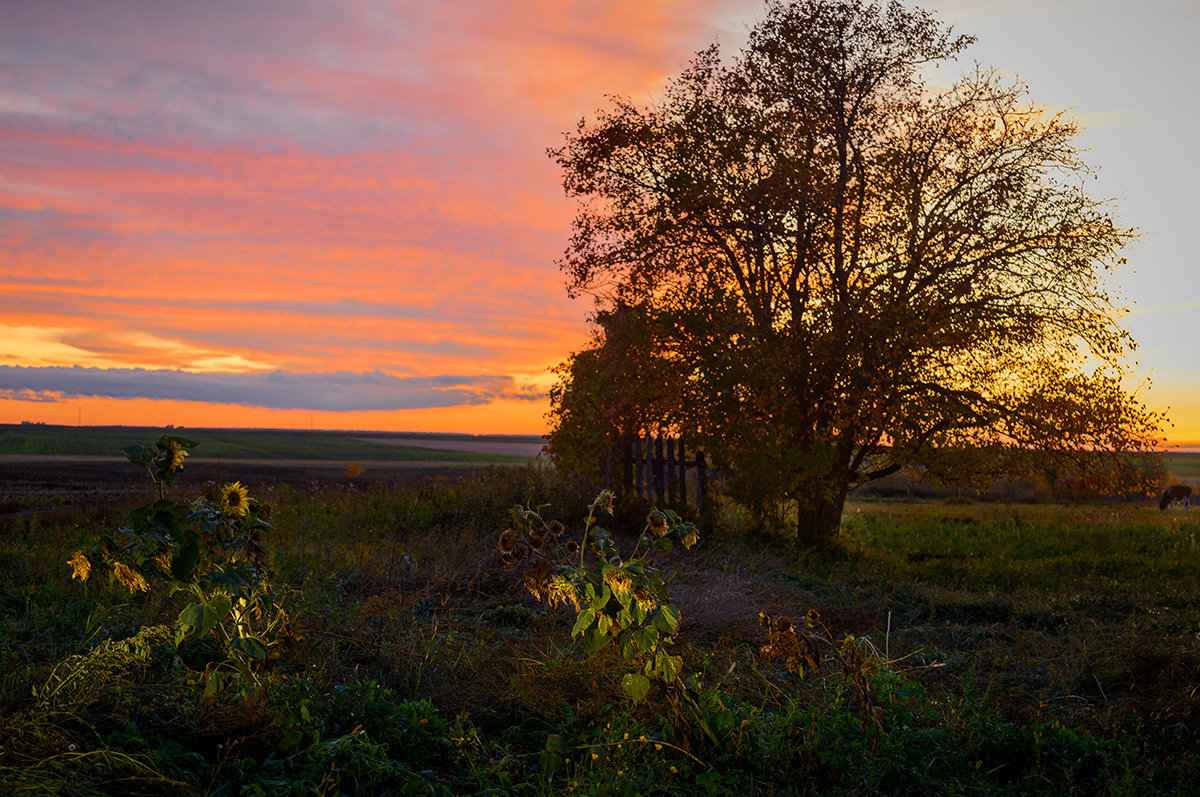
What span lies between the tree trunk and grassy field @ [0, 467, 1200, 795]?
4107 mm

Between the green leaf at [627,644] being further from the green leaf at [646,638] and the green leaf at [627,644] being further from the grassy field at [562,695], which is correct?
the grassy field at [562,695]

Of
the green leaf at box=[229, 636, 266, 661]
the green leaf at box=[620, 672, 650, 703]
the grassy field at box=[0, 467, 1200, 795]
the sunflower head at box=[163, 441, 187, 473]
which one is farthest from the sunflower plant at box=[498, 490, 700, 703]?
the sunflower head at box=[163, 441, 187, 473]

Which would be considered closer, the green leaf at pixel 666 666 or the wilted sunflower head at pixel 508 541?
the green leaf at pixel 666 666

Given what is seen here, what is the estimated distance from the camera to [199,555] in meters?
3.90

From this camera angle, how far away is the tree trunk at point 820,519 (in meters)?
14.1

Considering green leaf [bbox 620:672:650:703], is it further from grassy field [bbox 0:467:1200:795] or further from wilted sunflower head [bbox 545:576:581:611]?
wilted sunflower head [bbox 545:576:581:611]

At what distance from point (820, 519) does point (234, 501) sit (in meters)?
11.8

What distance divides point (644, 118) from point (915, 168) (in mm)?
4517

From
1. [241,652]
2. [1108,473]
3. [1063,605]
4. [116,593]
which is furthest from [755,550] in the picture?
[241,652]

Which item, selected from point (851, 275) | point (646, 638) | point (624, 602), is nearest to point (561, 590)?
point (624, 602)

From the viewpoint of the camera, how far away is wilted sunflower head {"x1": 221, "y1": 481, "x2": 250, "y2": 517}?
4.17 meters

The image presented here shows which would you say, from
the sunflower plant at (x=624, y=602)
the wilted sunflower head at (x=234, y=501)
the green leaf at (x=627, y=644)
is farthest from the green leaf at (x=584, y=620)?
the wilted sunflower head at (x=234, y=501)

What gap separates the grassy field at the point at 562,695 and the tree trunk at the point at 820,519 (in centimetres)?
411

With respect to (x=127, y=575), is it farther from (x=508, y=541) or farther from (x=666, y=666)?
(x=666, y=666)
